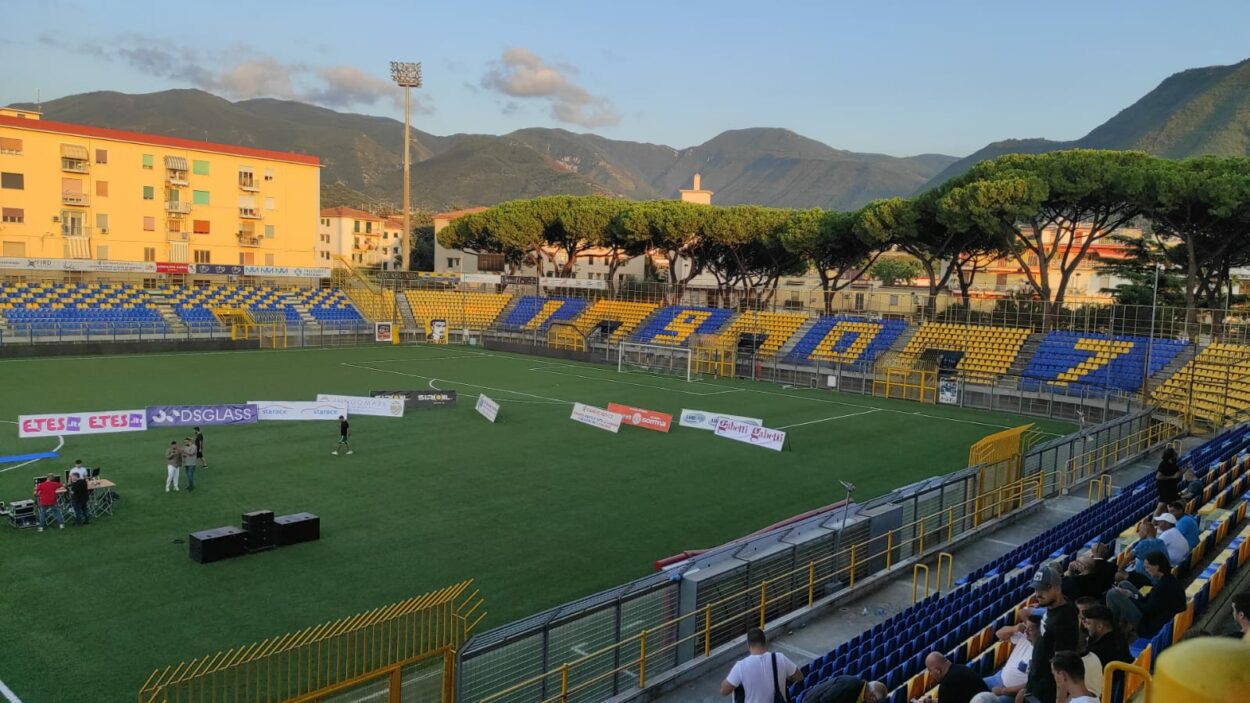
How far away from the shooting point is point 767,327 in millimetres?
58688

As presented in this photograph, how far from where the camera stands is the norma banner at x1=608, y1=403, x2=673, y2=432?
1256 inches

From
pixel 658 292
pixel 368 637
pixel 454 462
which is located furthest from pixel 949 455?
pixel 658 292

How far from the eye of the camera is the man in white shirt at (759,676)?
8.58 meters

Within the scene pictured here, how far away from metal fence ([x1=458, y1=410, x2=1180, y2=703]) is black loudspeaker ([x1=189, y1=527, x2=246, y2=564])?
7.73 meters

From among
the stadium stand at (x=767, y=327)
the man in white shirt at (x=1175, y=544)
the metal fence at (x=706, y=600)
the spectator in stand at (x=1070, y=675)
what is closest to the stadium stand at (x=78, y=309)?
the stadium stand at (x=767, y=327)

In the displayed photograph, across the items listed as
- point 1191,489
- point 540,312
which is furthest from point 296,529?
point 540,312

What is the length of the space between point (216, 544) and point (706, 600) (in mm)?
9652

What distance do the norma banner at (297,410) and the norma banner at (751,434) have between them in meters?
13.8

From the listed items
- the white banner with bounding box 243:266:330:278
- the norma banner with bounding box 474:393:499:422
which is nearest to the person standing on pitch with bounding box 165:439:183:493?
the norma banner with bounding box 474:393:499:422

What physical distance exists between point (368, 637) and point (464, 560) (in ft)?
13.7

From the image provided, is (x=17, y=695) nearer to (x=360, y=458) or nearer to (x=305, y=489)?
(x=305, y=489)

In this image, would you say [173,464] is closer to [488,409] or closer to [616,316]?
[488,409]

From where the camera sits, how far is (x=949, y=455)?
97.4 feet

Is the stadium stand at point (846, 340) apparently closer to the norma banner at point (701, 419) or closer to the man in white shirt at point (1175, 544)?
the norma banner at point (701, 419)
